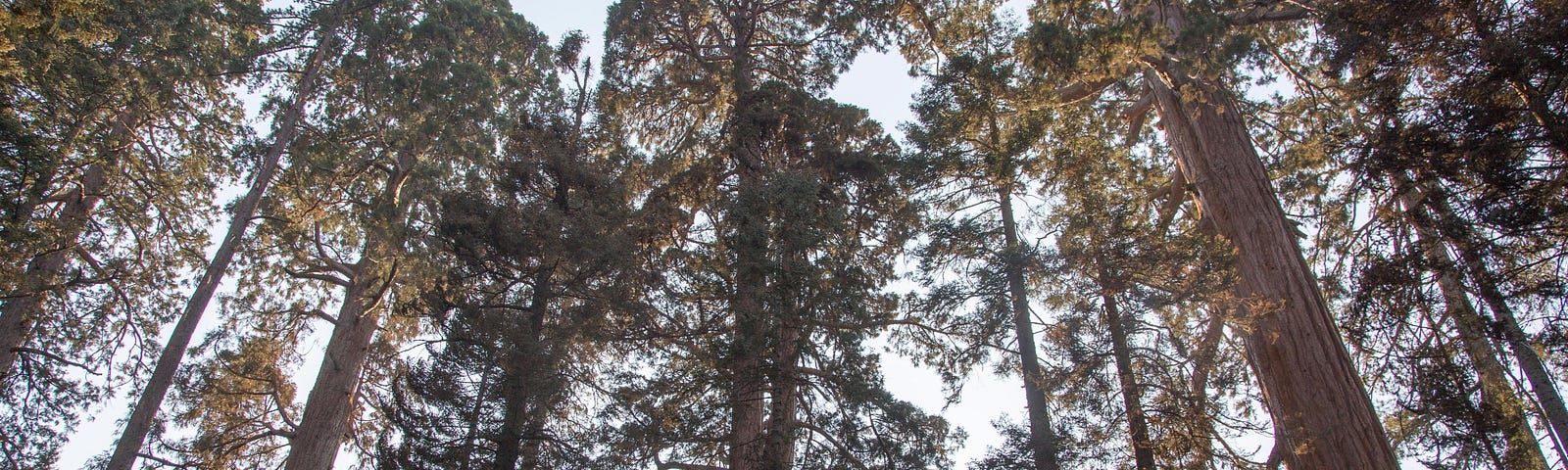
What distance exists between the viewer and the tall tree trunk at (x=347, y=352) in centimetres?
1016

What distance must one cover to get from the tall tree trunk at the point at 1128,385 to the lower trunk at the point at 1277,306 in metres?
1.03

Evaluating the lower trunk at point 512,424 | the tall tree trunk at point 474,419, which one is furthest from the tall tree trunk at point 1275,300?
the tall tree trunk at point 474,419

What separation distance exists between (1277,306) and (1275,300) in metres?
0.17

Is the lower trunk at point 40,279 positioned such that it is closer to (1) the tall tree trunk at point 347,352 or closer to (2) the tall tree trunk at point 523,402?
(1) the tall tree trunk at point 347,352

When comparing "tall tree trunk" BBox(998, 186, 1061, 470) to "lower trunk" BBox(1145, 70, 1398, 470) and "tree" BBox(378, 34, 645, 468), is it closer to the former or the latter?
"lower trunk" BBox(1145, 70, 1398, 470)

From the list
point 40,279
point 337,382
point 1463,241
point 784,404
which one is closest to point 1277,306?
point 1463,241

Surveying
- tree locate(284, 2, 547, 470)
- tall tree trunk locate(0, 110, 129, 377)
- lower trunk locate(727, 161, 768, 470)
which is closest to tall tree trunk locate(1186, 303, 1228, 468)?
lower trunk locate(727, 161, 768, 470)

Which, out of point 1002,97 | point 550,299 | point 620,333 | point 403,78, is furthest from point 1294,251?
point 403,78

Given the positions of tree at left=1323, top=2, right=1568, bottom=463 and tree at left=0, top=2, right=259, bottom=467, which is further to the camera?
tree at left=0, top=2, right=259, bottom=467

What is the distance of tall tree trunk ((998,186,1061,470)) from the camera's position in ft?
25.2

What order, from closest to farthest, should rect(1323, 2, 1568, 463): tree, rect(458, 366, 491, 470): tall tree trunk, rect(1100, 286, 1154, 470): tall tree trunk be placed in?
rect(1323, 2, 1568, 463): tree
rect(1100, 286, 1154, 470): tall tree trunk
rect(458, 366, 491, 470): tall tree trunk

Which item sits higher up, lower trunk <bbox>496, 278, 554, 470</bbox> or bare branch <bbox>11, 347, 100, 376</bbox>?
bare branch <bbox>11, 347, 100, 376</bbox>

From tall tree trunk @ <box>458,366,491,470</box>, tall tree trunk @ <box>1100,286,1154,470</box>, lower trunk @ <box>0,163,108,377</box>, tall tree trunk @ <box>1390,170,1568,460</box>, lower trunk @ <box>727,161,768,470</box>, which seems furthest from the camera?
lower trunk @ <box>0,163,108,377</box>

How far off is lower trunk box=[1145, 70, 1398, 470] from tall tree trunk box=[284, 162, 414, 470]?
383 inches
